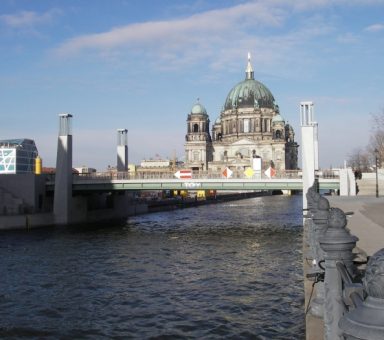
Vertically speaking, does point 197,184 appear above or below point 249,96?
below

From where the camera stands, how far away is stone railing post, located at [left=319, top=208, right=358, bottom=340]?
21.9 feet

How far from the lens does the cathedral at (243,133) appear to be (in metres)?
180

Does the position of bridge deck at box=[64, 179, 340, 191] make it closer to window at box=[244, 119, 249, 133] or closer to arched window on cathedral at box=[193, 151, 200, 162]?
arched window on cathedral at box=[193, 151, 200, 162]

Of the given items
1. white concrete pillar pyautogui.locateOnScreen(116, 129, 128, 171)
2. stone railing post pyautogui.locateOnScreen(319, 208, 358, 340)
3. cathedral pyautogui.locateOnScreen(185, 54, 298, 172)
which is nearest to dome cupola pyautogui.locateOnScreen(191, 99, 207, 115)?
cathedral pyautogui.locateOnScreen(185, 54, 298, 172)

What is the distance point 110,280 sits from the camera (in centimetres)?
2566

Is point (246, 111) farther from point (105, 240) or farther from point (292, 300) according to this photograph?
point (292, 300)

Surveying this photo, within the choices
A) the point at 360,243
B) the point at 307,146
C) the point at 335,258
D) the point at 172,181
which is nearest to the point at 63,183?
the point at 172,181

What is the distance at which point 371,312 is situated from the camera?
3.62m

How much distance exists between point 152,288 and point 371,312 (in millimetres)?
20751

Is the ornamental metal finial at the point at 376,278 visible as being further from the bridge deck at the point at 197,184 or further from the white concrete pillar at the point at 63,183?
the white concrete pillar at the point at 63,183

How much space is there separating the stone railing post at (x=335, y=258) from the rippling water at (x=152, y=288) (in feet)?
30.8

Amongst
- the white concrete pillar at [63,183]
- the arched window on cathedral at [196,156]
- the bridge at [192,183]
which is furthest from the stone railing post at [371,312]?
the arched window on cathedral at [196,156]

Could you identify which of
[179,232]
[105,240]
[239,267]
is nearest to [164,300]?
[239,267]

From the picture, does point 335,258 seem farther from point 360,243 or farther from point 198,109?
point 198,109
